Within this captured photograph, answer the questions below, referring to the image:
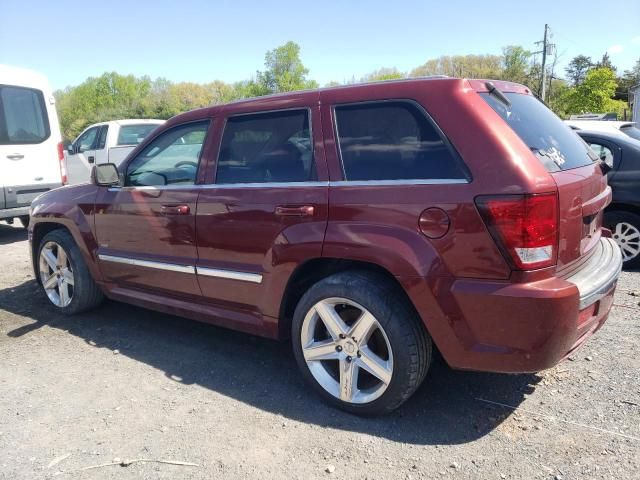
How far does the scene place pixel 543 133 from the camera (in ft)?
9.48

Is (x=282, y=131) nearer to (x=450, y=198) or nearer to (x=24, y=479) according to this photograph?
(x=450, y=198)

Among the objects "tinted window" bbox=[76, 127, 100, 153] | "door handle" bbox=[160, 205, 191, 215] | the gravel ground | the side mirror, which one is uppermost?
"tinted window" bbox=[76, 127, 100, 153]

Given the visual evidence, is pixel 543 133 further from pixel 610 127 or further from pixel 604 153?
pixel 610 127

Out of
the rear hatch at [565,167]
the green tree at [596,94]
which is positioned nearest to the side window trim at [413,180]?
the rear hatch at [565,167]

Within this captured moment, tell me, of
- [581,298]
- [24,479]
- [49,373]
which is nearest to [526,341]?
[581,298]

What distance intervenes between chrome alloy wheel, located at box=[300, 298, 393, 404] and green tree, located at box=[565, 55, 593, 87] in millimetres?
96678

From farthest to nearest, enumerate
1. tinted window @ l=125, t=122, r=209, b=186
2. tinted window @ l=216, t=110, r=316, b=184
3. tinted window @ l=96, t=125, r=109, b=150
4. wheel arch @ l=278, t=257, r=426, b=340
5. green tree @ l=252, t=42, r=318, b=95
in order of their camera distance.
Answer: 1. green tree @ l=252, t=42, r=318, b=95
2. tinted window @ l=96, t=125, r=109, b=150
3. tinted window @ l=125, t=122, r=209, b=186
4. tinted window @ l=216, t=110, r=316, b=184
5. wheel arch @ l=278, t=257, r=426, b=340

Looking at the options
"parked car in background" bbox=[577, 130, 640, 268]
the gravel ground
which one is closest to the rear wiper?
the gravel ground

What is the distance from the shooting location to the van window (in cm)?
810

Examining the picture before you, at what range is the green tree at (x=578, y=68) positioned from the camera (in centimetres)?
8644

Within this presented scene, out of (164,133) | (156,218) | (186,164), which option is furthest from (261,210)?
(164,133)

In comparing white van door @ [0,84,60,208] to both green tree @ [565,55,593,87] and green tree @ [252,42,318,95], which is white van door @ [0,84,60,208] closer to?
green tree @ [252,42,318,95]

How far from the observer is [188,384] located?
11.4 ft

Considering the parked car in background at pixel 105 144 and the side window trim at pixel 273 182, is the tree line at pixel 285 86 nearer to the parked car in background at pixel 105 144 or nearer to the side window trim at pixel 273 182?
the parked car in background at pixel 105 144
